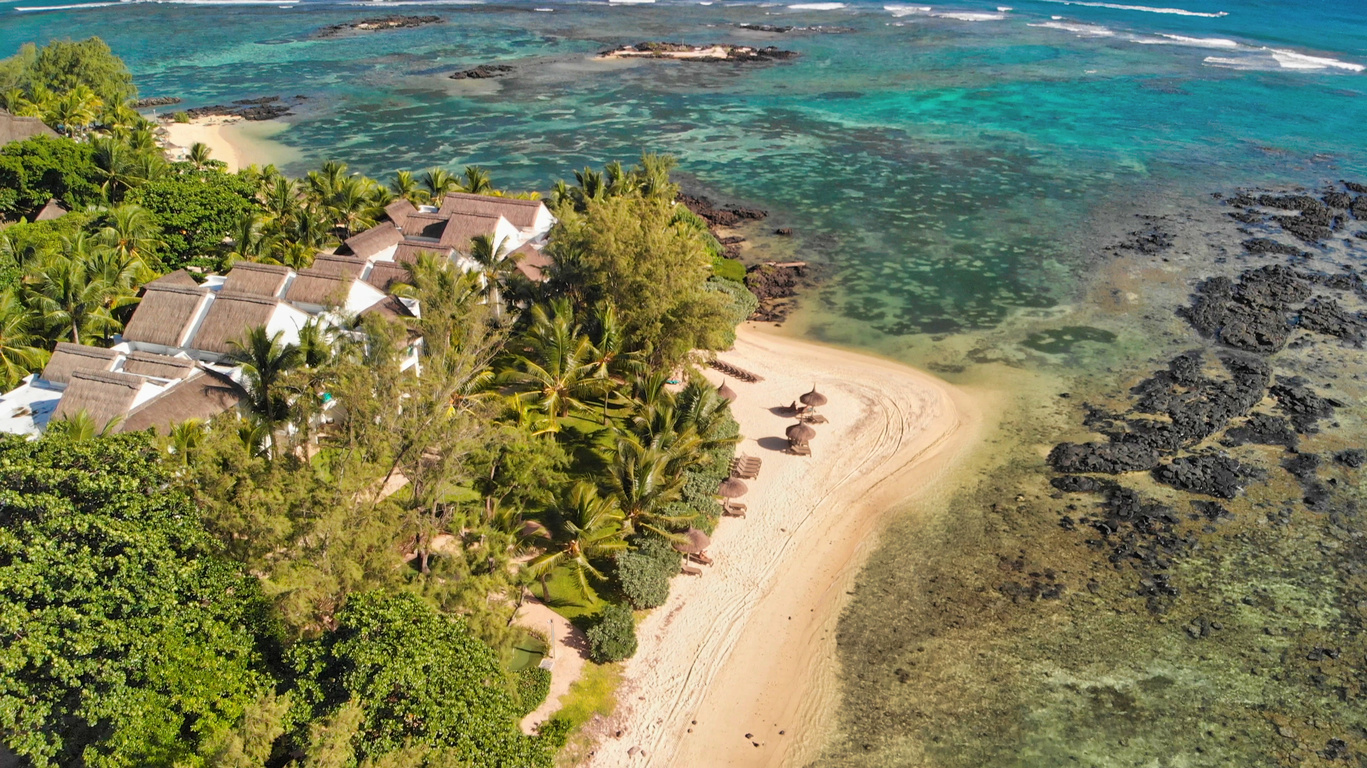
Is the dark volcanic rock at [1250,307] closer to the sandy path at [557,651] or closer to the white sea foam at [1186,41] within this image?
the sandy path at [557,651]

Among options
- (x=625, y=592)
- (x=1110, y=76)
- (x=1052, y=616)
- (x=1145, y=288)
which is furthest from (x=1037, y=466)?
(x=1110, y=76)

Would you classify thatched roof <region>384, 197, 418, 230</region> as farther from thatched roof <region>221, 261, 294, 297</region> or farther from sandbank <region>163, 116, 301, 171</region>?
sandbank <region>163, 116, 301, 171</region>

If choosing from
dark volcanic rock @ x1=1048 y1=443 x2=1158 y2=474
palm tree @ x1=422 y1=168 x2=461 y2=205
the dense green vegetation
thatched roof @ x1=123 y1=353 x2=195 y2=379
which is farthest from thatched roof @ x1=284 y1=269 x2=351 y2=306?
dark volcanic rock @ x1=1048 y1=443 x2=1158 y2=474

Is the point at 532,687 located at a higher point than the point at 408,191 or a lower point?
lower

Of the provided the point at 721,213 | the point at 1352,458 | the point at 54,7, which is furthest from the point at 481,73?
the point at 54,7

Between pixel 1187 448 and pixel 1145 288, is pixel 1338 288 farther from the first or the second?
pixel 1187 448

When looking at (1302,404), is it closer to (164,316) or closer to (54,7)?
(164,316)
